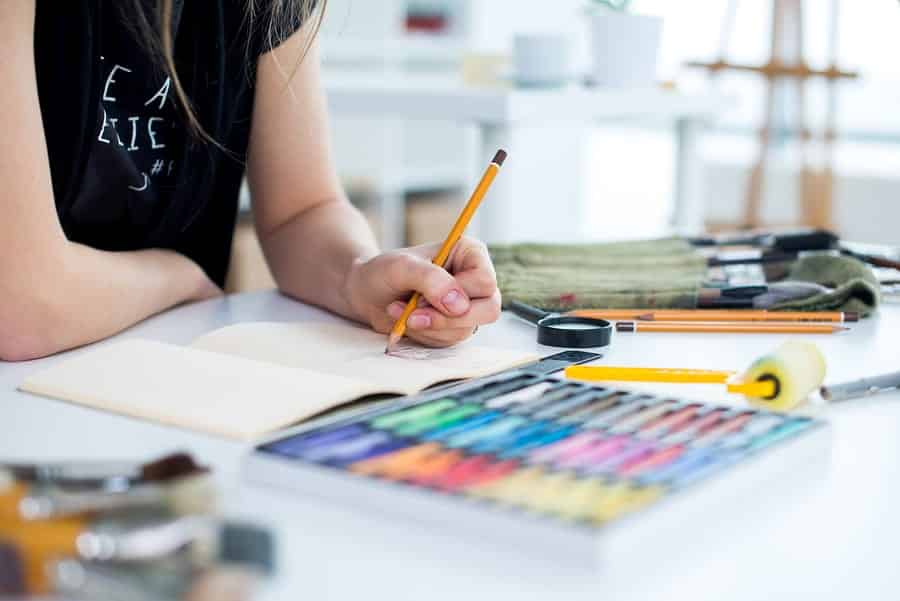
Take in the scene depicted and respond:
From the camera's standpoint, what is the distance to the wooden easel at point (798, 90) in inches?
126

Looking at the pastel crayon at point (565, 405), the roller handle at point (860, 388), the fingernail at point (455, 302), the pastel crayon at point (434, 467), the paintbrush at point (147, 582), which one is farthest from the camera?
the fingernail at point (455, 302)

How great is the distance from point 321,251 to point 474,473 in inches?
22.5

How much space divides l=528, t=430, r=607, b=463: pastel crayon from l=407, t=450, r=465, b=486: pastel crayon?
0.11 ft

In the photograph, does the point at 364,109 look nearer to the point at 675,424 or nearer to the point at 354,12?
the point at 675,424

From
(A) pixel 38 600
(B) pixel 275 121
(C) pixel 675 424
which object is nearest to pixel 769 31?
(B) pixel 275 121

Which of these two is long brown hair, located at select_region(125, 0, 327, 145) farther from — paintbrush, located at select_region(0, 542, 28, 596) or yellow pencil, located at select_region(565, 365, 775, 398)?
paintbrush, located at select_region(0, 542, 28, 596)

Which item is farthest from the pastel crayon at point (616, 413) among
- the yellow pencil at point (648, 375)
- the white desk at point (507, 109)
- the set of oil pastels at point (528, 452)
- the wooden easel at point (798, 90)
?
the wooden easel at point (798, 90)

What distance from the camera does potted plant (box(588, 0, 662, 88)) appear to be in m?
1.83

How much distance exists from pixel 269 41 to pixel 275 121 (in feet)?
0.27

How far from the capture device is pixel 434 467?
480mm

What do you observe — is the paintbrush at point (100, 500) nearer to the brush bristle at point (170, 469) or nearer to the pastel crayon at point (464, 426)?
the brush bristle at point (170, 469)

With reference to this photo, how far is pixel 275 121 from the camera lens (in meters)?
1.08

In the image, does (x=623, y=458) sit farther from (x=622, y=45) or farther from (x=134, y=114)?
(x=622, y=45)

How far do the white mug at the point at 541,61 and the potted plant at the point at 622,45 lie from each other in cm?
7
